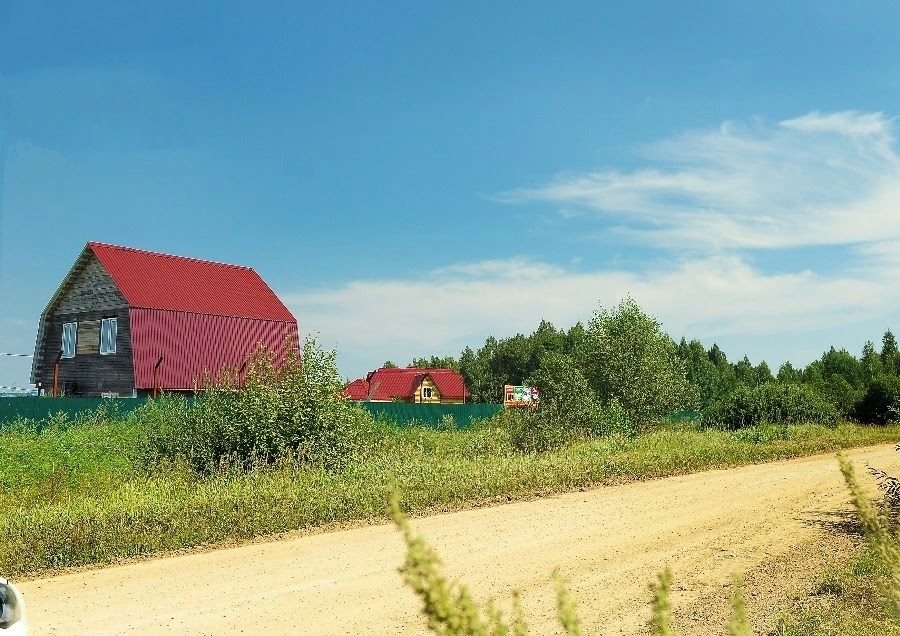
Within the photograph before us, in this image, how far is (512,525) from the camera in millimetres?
11453

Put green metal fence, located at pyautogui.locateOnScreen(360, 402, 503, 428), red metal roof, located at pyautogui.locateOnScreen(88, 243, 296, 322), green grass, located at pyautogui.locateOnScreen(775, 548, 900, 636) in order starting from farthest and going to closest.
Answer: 1. red metal roof, located at pyautogui.locateOnScreen(88, 243, 296, 322)
2. green metal fence, located at pyautogui.locateOnScreen(360, 402, 503, 428)
3. green grass, located at pyautogui.locateOnScreen(775, 548, 900, 636)

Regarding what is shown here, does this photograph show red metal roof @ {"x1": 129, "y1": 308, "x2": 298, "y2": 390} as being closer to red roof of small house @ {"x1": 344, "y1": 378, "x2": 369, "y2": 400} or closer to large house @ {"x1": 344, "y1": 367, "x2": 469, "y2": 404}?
large house @ {"x1": 344, "y1": 367, "x2": 469, "y2": 404}

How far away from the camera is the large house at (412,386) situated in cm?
5950

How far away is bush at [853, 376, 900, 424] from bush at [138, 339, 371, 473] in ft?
95.5

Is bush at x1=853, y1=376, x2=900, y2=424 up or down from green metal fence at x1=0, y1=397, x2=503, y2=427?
down

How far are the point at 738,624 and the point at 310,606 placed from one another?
612 centimetres

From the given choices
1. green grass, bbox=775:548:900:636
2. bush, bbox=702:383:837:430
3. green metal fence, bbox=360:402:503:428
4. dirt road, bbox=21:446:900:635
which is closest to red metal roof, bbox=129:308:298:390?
green metal fence, bbox=360:402:503:428

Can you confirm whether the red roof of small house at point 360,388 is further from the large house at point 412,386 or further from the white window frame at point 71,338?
the white window frame at point 71,338

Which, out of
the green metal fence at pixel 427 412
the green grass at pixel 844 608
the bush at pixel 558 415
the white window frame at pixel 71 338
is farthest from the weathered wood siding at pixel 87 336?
the green grass at pixel 844 608

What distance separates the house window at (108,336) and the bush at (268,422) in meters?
15.2

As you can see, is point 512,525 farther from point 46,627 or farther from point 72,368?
point 72,368

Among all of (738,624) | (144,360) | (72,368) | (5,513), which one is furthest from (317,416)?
(72,368)

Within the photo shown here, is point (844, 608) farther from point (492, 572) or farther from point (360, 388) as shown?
point (360, 388)

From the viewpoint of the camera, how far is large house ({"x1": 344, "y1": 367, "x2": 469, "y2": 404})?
195ft
